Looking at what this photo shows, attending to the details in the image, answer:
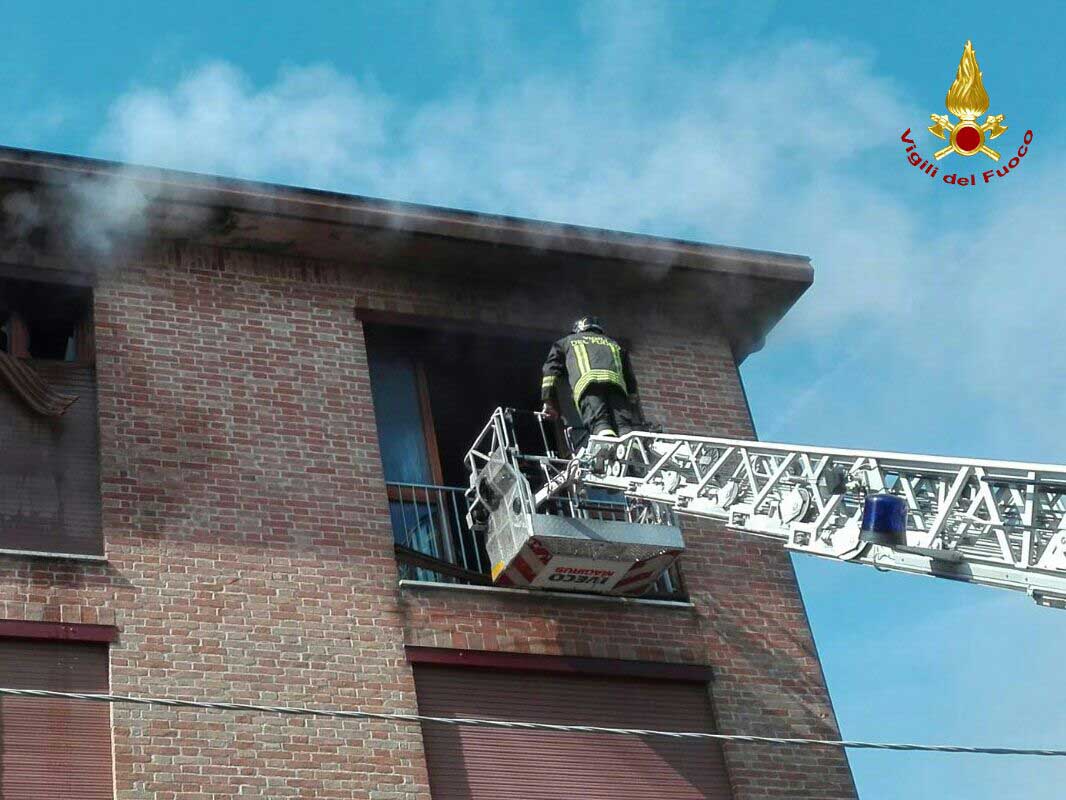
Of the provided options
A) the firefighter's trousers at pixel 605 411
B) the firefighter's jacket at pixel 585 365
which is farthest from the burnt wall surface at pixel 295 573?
the firefighter's jacket at pixel 585 365

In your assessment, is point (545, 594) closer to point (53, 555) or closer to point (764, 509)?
point (764, 509)

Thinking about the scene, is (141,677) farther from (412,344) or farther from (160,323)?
(412,344)

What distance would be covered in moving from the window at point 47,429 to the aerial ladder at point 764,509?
106 inches

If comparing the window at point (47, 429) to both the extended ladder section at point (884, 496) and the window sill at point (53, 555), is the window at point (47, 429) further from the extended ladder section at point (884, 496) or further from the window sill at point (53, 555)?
the extended ladder section at point (884, 496)

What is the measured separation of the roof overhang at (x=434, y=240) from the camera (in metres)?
13.7

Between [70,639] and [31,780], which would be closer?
[31,780]

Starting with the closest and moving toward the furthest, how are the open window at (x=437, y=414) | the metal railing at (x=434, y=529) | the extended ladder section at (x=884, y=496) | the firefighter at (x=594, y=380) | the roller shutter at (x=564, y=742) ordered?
1. the extended ladder section at (x=884, y=496)
2. the roller shutter at (x=564, y=742)
3. the firefighter at (x=594, y=380)
4. the metal railing at (x=434, y=529)
5. the open window at (x=437, y=414)

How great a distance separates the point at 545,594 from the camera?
43.4 ft

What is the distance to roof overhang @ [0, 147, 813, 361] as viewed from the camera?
45.1 feet

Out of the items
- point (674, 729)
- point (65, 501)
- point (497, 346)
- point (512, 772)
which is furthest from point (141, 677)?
point (497, 346)

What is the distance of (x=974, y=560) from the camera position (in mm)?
9727

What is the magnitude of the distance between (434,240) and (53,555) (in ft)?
13.5

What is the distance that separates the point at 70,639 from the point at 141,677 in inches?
19.5

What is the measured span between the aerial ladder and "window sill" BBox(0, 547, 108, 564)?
105 inches
